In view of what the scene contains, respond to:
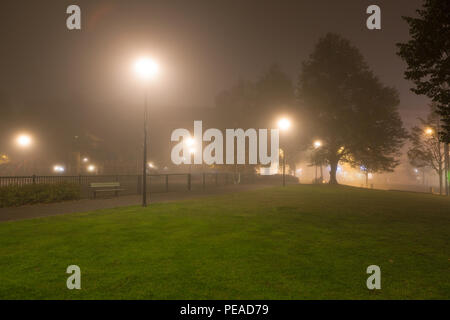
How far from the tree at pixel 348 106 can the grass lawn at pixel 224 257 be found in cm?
2240

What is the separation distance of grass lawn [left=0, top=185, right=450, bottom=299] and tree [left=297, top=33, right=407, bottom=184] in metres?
22.4

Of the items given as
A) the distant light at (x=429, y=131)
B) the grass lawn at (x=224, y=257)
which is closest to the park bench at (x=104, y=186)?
the grass lawn at (x=224, y=257)

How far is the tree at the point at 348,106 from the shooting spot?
31016 mm

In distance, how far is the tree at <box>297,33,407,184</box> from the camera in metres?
31.0

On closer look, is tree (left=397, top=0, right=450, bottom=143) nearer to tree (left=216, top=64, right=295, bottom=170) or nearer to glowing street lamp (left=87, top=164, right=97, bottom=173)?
tree (left=216, top=64, right=295, bottom=170)

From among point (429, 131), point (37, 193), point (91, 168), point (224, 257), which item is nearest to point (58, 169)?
point (91, 168)

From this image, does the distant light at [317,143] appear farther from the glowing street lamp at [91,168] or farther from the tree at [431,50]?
the glowing street lamp at [91,168]

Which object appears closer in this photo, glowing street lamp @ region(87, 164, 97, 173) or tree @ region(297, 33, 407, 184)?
tree @ region(297, 33, 407, 184)

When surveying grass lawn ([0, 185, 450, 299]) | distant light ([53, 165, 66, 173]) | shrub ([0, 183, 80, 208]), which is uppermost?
distant light ([53, 165, 66, 173])

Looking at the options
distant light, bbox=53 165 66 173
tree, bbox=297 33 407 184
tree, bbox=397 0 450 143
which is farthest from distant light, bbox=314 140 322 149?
distant light, bbox=53 165 66 173

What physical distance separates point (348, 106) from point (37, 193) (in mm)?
29079

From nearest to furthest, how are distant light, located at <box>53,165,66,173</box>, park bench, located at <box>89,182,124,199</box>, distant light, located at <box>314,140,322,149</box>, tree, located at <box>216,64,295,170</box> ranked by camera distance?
park bench, located at <box>89,182,124,199</box> → distant light, located at <box>314,140,322,149</box> → tree, located at <box>216,64,295,170</box> → distant light, located at <box>53,165,66,173</box>
